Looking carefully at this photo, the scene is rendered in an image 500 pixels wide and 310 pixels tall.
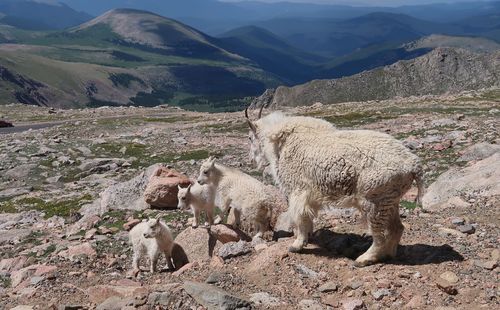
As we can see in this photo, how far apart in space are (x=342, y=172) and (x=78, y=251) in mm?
8245

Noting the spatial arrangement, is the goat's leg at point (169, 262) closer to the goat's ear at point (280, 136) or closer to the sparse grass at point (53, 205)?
the goat's ear at point (280, 136)

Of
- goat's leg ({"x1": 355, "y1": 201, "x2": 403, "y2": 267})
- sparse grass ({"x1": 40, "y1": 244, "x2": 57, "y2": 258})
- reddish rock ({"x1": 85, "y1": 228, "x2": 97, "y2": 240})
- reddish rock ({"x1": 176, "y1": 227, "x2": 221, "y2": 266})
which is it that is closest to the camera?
goat's leg ({"x1": 355, "y1": 201, "x2": 403, "y2": 267})

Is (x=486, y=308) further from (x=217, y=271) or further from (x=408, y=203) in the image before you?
(x=408, y=203)

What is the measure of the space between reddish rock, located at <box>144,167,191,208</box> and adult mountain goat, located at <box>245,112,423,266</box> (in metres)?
7.04

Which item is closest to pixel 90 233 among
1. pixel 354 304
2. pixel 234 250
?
pixel 234 250

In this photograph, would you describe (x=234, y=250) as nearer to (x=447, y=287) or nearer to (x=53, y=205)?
(x=447, y=287)

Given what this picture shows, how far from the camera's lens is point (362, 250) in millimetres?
10555

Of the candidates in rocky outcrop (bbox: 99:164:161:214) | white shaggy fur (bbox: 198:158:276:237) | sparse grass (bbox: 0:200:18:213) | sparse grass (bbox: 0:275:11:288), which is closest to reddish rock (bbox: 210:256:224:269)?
white shaggy fur (bbox: 198:158:276:237)

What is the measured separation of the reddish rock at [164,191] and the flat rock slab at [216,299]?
30.3ft

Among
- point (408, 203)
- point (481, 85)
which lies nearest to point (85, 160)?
point (408, 203)

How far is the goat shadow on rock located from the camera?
9.66m

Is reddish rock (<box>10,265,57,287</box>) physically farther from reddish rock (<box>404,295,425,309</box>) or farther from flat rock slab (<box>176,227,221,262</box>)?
reddish rock (<box>404,295,425,309</box>)

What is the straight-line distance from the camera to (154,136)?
4228 centimetres

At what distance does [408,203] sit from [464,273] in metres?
6.63
